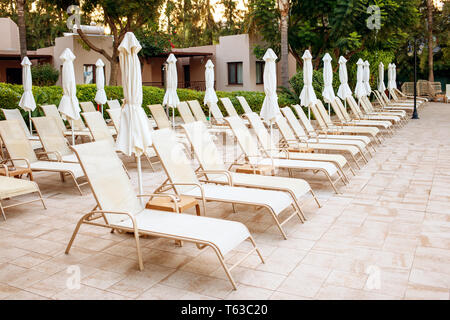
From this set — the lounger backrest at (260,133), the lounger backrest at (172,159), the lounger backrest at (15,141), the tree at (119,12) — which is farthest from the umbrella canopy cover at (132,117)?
the tree at (119,12)

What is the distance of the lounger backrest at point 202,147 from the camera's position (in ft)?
20.0

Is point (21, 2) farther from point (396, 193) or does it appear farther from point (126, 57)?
point (396, 193)

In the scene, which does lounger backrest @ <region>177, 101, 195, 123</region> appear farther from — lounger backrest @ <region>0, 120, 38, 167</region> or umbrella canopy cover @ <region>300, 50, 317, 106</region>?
lounger backrest @ <region>0, 120, 38, 167</region>

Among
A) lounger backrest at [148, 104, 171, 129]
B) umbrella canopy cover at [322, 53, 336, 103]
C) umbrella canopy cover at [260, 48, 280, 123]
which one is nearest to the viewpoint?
umbrella canopy cover at [260, 48, 280, 123]

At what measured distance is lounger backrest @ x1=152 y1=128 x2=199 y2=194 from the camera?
5.36 m

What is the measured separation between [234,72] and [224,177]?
20667mm

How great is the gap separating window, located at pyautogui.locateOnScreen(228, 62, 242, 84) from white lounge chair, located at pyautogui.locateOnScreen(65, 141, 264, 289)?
70.8 feet

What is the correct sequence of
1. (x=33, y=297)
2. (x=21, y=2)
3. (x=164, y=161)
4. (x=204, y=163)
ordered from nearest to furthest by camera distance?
(x=33, y=297) < (x=164, y=161) < (x=204, y=163) < (x=21, y=2)

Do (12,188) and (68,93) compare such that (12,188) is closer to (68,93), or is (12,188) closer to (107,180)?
(107,180)

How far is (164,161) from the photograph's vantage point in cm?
536

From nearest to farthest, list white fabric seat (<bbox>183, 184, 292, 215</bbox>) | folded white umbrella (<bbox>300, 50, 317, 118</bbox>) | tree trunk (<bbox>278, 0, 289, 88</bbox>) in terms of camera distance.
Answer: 1. white fabric seat (<bbox>183, 184, 292, 215</bbox>)
2. folded white umbrella (<bbox>300, 50, 317, 118</bbox>)
3. tree trunk (<bbox>278, 0, 289, 88</bbox>)

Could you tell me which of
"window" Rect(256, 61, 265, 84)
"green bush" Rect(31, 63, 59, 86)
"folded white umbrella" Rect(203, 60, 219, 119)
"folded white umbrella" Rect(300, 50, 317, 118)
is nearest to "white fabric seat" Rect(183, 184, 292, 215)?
"folded white umbrella" Rect(300, 50, 317, 118)
